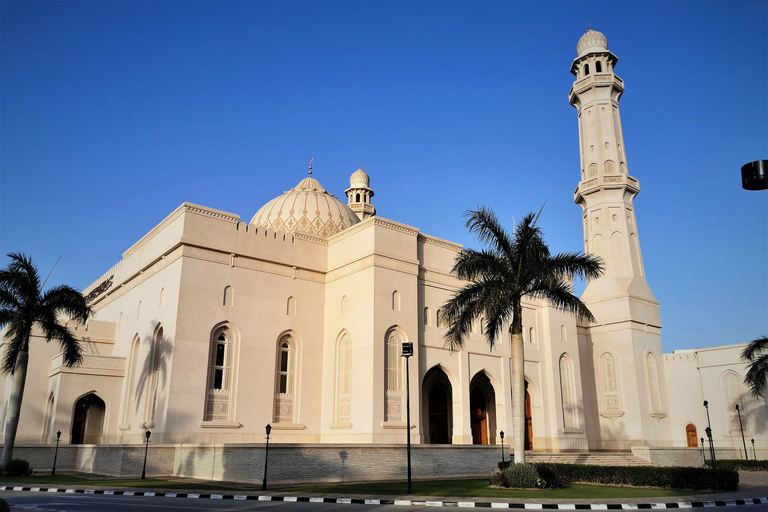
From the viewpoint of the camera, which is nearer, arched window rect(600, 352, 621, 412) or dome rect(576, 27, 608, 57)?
arched window rect(600, 352, 621, 412)

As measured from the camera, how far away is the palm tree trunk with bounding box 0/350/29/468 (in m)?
21.2

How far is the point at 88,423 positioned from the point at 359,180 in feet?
82.1

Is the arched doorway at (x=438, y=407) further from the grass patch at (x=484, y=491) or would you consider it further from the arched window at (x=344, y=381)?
the grass patch at (x=484, y=491)

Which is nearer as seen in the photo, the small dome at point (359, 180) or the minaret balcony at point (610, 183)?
the minaret balcony at point (610, 183)

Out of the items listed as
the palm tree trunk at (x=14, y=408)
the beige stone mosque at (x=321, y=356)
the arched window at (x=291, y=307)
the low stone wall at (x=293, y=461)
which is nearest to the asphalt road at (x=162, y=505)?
the low stone wall at (x=293, y=461)

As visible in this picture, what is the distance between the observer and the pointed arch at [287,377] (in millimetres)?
25078

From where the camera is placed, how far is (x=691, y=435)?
121 ft

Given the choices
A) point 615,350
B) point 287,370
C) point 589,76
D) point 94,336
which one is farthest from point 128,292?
point 589,76

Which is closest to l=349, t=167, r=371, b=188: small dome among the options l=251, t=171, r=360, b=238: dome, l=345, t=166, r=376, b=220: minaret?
l=345, t=166, r=376, b=220: minaret

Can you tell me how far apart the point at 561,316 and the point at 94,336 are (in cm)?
2373

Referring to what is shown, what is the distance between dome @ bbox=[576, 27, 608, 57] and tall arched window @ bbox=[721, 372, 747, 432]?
21748 mm

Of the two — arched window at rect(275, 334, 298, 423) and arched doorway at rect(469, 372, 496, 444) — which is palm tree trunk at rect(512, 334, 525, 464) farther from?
arched doorway at rect(469, 372, 496, 444)

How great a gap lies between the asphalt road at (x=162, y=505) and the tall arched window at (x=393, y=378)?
10.8 m

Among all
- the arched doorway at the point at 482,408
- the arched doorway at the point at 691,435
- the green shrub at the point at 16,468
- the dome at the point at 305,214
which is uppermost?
the dome at the point at 305,214
